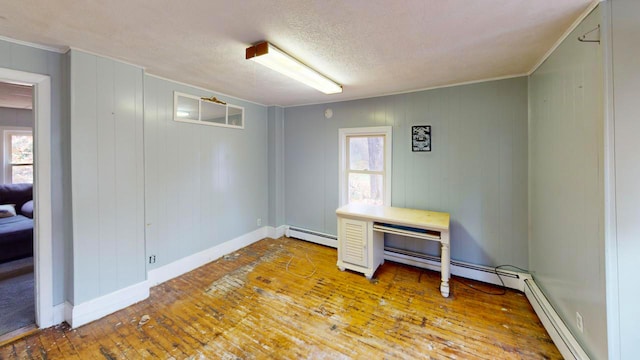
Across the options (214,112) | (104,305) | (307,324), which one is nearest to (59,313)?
(104,305)

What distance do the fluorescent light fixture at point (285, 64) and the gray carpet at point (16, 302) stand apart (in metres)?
3.12

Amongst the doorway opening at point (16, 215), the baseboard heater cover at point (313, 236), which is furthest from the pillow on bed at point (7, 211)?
the baseboard heater cover at point (313, 236)

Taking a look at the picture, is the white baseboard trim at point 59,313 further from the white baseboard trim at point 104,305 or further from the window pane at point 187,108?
the window pane at point 187,108

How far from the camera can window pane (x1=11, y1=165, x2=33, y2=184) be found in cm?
517

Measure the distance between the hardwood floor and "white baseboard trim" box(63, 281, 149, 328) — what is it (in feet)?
0.22

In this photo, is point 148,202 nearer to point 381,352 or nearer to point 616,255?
point 381,352

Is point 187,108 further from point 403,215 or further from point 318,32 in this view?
point 403,215

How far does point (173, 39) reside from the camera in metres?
1.94

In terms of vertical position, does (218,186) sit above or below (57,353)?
above

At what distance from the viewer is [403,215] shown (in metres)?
3.08

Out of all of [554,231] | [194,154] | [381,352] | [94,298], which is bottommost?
[381,352]

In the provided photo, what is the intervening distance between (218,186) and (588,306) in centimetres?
396

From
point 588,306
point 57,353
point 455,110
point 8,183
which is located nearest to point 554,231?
point 588,306

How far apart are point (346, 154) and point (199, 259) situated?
2661 millimetres
